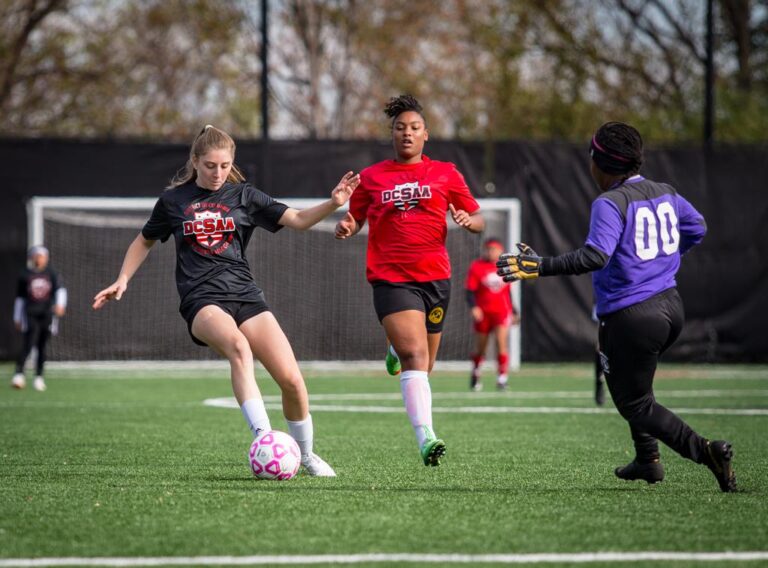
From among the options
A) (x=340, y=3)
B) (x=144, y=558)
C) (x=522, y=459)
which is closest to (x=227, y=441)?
(x=522, y=459)

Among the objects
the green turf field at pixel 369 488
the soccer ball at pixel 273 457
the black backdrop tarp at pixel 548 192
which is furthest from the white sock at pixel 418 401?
the black backdrop tarp at pixel 548 192

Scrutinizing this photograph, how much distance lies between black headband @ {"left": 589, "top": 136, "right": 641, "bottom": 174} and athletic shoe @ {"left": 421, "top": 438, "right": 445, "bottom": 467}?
5.68 feet

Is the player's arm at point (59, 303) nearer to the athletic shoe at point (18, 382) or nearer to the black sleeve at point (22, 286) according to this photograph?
the black sleeve at point (22, 286)

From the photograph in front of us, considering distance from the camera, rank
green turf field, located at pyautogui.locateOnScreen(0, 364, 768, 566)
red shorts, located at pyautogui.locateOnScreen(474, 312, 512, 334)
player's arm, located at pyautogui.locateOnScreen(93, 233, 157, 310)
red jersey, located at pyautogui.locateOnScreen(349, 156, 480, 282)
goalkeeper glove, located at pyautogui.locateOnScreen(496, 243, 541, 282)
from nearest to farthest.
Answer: green turf field, located at pyautogui.locateOnScreen(0, 364, 768, 566) < goalkeeper glove, located at pyautogui.locateOnScreen(496, 243, 541, 282) < player's arm, located at pyautogui.locateOnScreen(93, 233, 157, 310) < red jersey, located at pyautogui.locateOnScreen(349, 156, 480, 282) < red shorts, located at pyautogui.locateOnScreen(474, 312, 512, 334)

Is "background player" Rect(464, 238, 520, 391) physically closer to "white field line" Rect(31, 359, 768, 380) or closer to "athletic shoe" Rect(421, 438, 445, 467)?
"white field line" Rect(31, 359, 768, 380)

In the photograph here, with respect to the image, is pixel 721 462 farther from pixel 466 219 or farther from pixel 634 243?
pixel 466 219

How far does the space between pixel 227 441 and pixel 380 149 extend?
11.1 m

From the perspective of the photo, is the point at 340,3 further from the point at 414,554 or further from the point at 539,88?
the point at 414,554

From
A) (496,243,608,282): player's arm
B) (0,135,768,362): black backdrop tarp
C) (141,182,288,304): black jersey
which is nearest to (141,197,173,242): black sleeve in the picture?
(141,182,288,304): black jersey

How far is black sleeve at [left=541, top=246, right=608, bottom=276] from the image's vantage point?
6086 millimetres

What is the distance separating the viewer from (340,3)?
29656 mm

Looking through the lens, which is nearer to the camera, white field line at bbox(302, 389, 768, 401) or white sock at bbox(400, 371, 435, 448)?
white sock at bbox(400, 371, 435, 448)

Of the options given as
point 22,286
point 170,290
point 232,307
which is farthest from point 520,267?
point 170,290

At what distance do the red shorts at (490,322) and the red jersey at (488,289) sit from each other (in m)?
0.04
